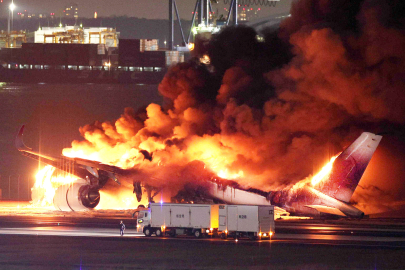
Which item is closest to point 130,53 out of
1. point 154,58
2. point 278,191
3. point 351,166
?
point 154,58

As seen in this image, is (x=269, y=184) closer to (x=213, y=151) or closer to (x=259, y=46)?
(x=213, y=151)

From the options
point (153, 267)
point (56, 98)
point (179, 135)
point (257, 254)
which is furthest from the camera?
point (56, 98)

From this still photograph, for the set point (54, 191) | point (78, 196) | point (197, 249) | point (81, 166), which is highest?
point (81, 166)

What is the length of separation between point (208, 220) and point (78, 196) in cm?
2294

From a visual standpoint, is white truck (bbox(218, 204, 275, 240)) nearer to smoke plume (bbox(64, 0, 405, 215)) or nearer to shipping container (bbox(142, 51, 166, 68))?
smoke plume (bbox(64, 0, 405, 215))

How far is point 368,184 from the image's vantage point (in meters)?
64.5

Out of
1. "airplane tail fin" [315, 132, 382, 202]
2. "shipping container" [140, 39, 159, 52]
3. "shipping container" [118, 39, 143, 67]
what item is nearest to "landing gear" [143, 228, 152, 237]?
"airplane tail fin" [315, 132, 382, 202]

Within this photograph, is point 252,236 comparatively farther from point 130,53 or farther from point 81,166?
point 130,53

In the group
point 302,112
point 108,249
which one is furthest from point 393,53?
point 108,249

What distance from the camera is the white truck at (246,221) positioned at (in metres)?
39.0

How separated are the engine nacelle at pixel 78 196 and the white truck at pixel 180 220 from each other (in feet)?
62.5

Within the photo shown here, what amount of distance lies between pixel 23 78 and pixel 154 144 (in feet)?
384

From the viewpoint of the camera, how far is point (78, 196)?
59938 mm

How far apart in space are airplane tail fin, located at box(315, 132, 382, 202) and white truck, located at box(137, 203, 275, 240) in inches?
377
